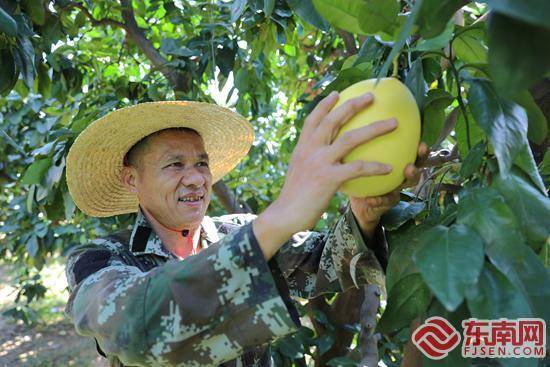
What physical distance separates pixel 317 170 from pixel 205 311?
0.89ft

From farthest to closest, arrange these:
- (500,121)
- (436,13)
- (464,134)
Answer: (464,134) < (500,121) < (436,13)

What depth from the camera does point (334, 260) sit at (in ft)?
4.72

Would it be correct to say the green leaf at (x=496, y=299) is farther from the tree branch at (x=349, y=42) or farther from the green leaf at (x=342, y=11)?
the tree branch at (x=349, y=42)

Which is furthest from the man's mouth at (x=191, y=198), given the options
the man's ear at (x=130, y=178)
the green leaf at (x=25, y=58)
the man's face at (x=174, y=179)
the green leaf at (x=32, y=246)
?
the green leaf at (x=32, y=246)

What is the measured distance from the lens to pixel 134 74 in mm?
3240

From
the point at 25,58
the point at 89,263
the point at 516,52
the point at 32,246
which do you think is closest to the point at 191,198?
the point at 89,263

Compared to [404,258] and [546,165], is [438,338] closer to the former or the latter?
[404,258]

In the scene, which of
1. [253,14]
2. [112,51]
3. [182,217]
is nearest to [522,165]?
[182,217]

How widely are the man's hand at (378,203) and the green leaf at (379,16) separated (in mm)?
190

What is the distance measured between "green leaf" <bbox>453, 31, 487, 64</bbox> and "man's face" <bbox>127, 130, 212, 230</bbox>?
2.76 ft

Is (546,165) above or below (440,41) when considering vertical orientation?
below

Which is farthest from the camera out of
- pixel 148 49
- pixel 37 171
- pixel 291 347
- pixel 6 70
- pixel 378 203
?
pixel 148 49

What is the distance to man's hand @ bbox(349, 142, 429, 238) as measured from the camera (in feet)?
2.92

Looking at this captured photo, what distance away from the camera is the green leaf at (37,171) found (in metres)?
1.86
